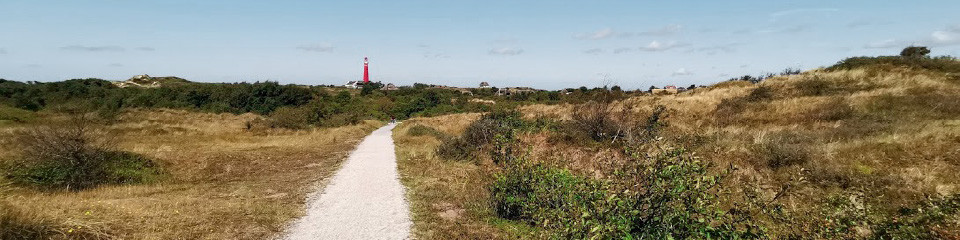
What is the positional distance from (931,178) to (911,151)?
1806 mm

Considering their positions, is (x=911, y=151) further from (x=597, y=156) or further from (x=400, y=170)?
(x=400, y=170)

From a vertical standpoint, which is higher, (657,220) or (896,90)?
(896,90)

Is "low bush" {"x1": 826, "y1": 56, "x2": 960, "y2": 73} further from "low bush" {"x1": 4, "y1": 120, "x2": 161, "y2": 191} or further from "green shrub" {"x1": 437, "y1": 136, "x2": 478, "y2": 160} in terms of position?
"low bush" {"x1": 4, "y1": 120, "x2": 161, "y2": 191}

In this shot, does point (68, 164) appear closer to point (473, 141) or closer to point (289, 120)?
point (473, 141)

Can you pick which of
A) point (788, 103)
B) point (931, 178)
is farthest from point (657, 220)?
point (788, 103)

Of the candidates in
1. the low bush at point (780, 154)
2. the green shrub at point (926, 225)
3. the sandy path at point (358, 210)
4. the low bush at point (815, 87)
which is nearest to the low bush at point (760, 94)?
the low bush at point (815, 87)

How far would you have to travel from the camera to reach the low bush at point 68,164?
9.30 meters

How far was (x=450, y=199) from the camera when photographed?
29.4ft

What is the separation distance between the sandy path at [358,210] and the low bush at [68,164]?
496cm

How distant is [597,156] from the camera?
41.3ft

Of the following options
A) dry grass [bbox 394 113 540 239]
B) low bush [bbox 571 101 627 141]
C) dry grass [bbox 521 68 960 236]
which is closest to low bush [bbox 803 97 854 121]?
dry grass [bbox 521 68 960 236]

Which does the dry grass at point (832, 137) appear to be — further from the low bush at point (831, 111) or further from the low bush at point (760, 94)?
the low bush at point (760, 94)

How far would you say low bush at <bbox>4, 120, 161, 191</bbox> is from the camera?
930 centimetres

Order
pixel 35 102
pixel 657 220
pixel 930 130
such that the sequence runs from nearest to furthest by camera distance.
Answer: pixel 657 220 < pixel 930 130 < pixel 35 102
